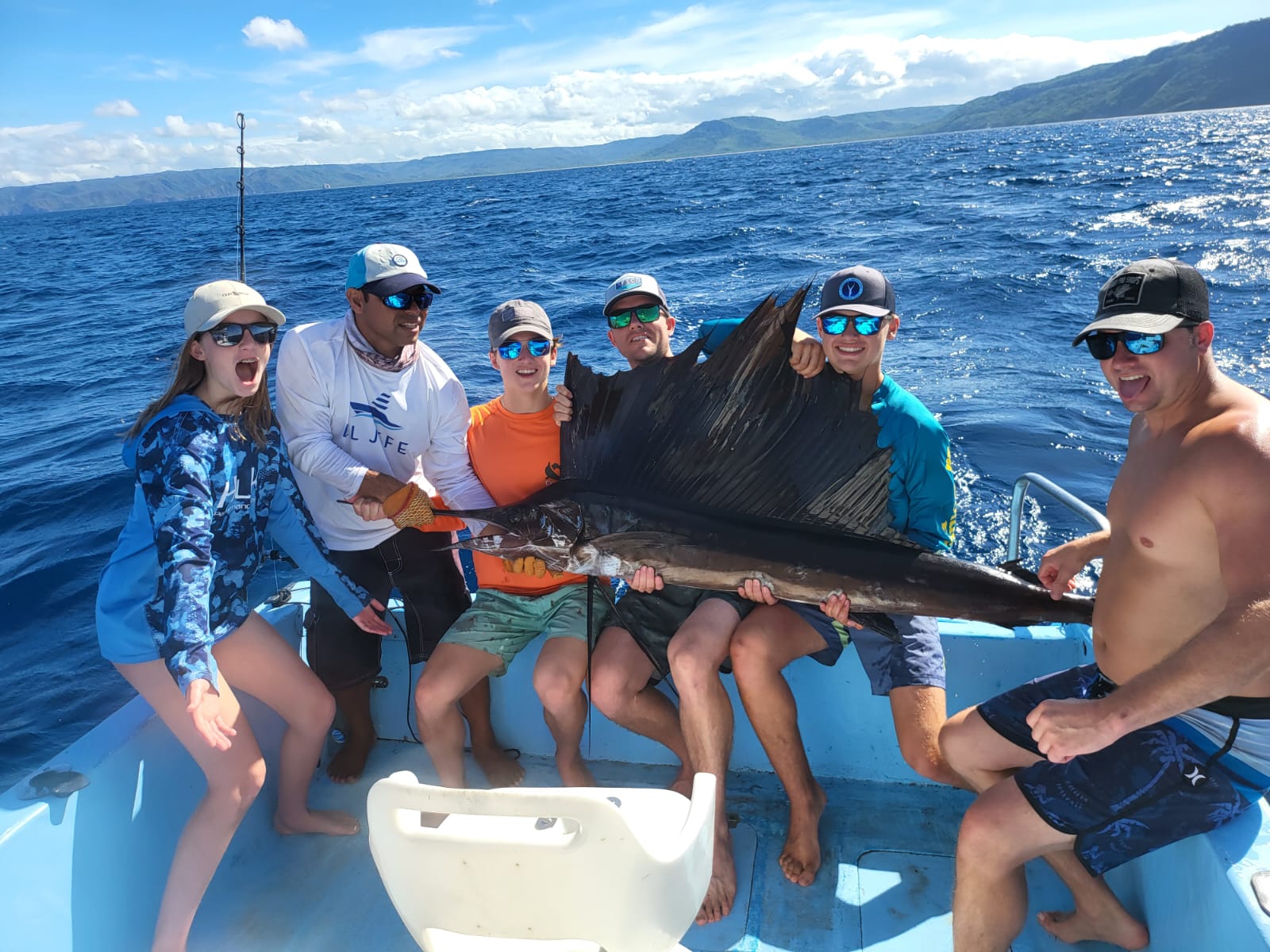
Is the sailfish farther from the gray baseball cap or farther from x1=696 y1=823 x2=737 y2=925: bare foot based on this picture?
x1=696 y1=823 x2=737 y2=925: bare foot

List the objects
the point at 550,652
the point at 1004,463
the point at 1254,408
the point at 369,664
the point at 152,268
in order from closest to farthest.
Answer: the point at 1254,408 → the point at 550,652 → the point at 369,664 → the point at 1004,463 → the point at 152,268

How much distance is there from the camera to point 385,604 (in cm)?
242

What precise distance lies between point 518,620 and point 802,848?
3.02 feet

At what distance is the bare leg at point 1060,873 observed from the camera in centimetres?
177

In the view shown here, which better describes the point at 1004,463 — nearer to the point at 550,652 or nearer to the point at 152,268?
the point at 550,652

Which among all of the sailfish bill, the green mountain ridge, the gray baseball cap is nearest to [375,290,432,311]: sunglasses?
the gray baseball cap

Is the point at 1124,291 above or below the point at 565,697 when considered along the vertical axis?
above

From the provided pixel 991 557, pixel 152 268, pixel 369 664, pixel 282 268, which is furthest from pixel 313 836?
pixel 152 268

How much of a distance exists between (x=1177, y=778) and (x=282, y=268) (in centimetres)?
1695

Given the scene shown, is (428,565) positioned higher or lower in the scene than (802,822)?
higher

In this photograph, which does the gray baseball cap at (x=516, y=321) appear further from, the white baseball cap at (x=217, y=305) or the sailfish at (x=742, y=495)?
the white baseball cap at (x=217, y=305)

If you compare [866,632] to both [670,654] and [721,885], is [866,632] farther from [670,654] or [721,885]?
[721,885]

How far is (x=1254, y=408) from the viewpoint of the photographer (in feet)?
4.59

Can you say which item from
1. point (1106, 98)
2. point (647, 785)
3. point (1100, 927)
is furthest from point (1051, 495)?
point (1106, 98)
